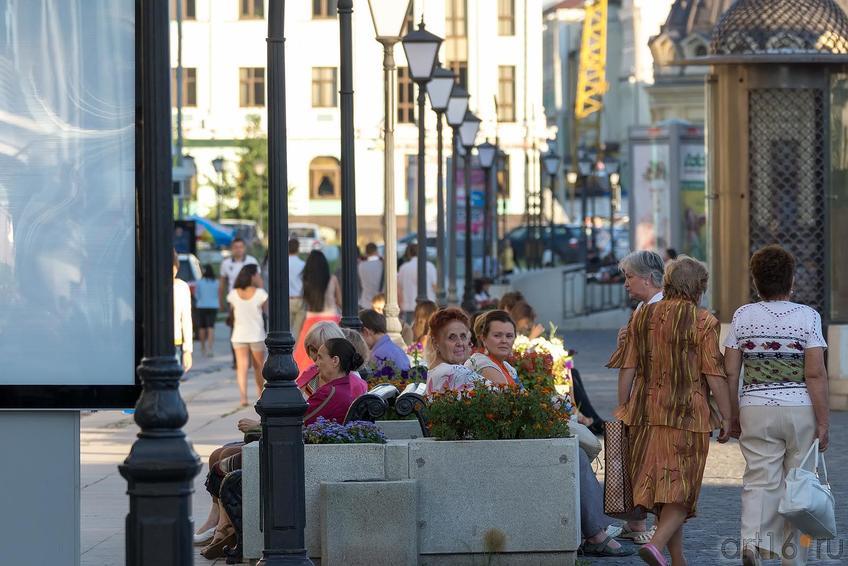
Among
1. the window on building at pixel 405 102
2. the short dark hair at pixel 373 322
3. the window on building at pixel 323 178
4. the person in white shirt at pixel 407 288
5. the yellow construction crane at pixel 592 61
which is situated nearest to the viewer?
the short dark hair at pixel 373 322

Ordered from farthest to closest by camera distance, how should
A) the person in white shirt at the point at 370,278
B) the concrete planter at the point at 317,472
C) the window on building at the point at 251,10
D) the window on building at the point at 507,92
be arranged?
the window on building at the point at 507,92
the window on building at the point at 251,10
the person in white shirt at the point at 370,278
the concrete planter at the point at 317,472

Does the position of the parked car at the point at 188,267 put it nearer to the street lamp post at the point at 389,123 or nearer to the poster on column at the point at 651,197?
the poster on column at the point at 651,197

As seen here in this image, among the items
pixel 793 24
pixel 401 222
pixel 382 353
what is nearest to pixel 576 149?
pixel 401 222

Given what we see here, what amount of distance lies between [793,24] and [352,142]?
729 cm

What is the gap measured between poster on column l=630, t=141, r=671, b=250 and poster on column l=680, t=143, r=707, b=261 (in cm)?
43

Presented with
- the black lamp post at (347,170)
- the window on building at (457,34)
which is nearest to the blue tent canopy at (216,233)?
the window on building at (457,34)

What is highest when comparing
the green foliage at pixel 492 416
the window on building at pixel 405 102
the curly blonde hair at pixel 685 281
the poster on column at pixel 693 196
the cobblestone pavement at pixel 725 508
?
the window on building at pixel 405 102

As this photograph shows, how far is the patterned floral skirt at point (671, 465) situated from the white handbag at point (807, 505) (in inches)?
19.1

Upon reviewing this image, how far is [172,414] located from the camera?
631cm

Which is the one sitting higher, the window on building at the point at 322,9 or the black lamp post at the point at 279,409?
the window on building at the point at 322,9

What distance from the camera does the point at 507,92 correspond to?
3319 inches

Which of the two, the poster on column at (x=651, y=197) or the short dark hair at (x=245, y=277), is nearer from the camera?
the short dark hair at (x=245, y=277)

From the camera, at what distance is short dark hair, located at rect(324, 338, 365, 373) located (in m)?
10.5

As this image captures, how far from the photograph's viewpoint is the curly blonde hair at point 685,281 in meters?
9.25
